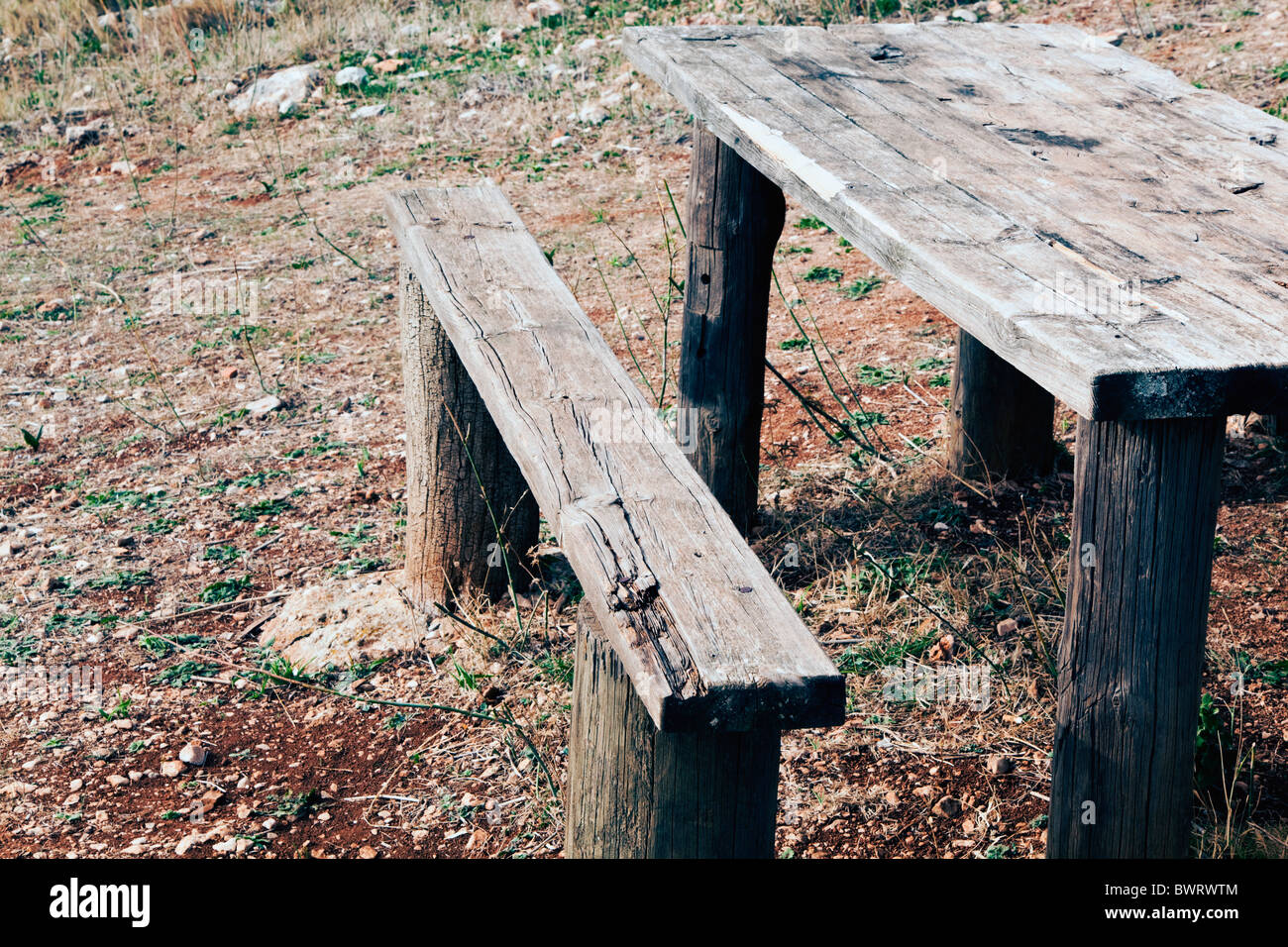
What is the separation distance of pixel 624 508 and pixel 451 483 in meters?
1.24

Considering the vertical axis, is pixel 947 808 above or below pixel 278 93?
below

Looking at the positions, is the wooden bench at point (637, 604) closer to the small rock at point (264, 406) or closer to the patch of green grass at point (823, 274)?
the small rock at point (264, 406)

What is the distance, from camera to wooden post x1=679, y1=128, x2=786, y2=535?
303 centimetres

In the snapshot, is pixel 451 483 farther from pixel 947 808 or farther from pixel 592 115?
pixel 592 115

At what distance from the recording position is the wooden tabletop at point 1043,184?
1.48 meters

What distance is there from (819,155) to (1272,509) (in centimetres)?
174

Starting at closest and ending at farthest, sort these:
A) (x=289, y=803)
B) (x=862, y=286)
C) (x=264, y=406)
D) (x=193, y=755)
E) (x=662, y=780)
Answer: (x=662, y=780) → (x=289, y=803) → (x=193, y=755) → (x=264, y=406) → (x=862, y=286)

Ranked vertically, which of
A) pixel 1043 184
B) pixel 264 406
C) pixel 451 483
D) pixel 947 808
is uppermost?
pixel 1043 184

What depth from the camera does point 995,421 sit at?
3.28 meters

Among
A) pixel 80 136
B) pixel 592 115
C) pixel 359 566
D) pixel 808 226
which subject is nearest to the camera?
pixel 359 566

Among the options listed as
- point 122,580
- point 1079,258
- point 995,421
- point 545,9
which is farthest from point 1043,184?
point 545,9

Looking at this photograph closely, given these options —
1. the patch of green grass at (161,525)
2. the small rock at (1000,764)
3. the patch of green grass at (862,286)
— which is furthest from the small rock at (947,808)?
the patch of green grass at (862,286)

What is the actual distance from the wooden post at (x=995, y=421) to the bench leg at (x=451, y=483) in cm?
129
